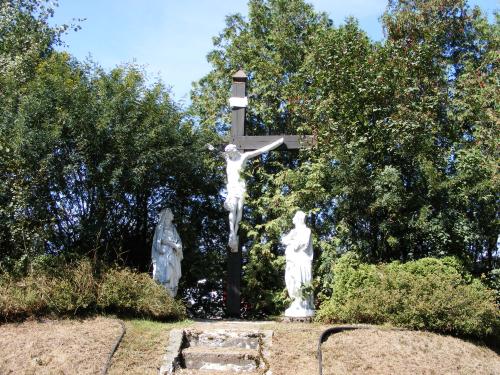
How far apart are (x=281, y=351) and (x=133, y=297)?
2.97 meters

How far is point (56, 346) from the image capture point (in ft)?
28.1

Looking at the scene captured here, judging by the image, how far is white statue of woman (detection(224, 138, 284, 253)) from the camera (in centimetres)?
1219

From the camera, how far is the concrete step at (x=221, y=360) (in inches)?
336

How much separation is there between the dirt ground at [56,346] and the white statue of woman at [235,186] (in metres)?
3.43

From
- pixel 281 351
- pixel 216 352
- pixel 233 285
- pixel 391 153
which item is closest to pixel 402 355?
pixel 281 351

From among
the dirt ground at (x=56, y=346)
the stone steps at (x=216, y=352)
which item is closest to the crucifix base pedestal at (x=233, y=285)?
the stone steps at (x=216, y=352)

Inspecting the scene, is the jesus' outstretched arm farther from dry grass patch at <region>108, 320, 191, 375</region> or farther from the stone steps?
the stone steps

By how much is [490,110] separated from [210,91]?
8.07m

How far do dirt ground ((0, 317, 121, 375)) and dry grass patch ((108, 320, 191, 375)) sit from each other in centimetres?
19

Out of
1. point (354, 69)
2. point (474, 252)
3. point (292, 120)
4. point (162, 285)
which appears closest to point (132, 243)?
point (162, 285)

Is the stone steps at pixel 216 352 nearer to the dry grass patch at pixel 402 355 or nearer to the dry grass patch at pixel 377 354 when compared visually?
the dry grass patch at pixel 377 354

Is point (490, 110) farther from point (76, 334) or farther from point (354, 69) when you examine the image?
point (76, 334)

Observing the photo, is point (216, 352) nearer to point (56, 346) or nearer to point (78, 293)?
point (56, 346)

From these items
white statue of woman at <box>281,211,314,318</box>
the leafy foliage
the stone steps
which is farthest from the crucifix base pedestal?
the stone steps
